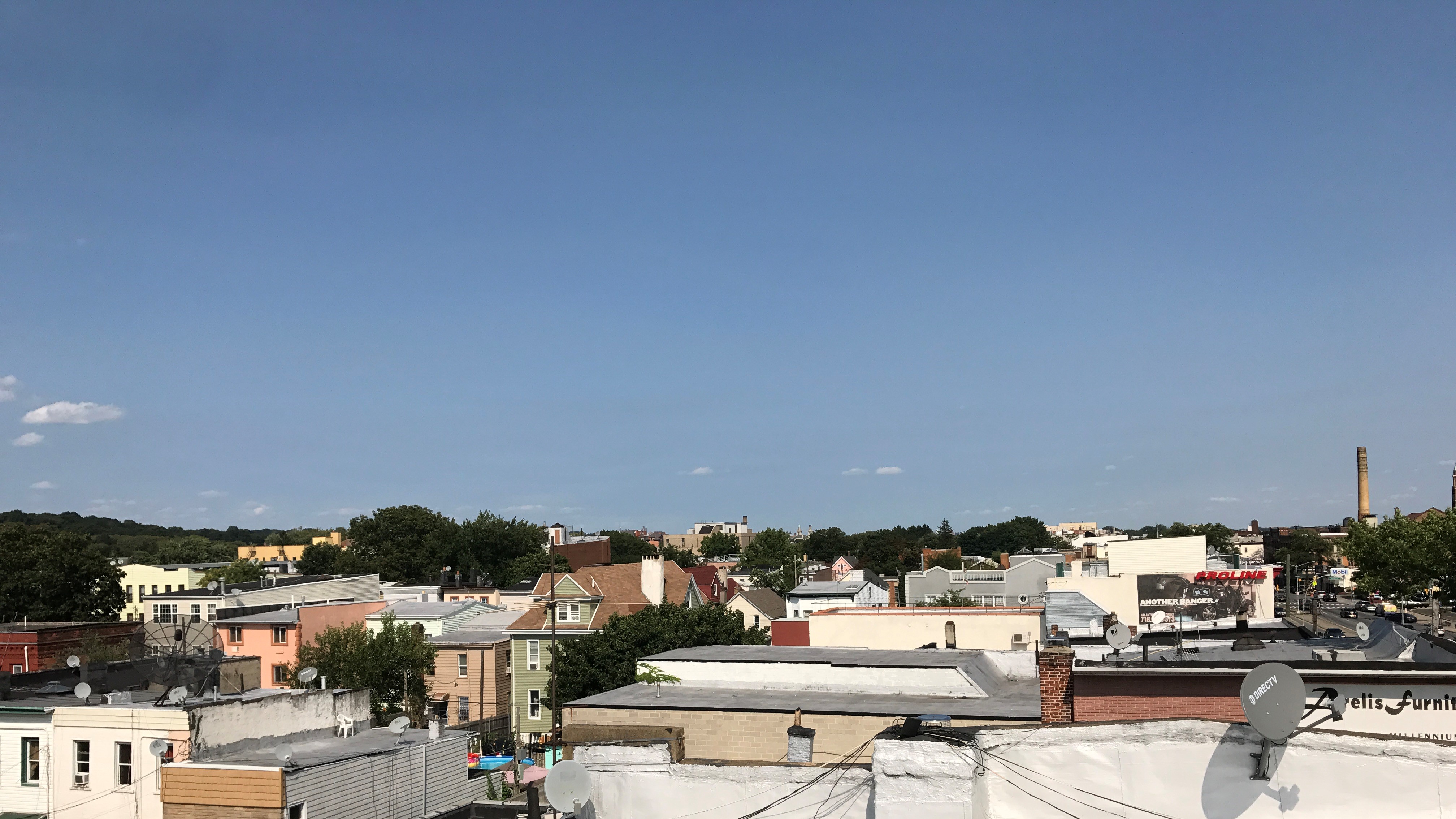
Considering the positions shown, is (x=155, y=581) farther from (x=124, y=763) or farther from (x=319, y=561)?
(x=124, y=763)

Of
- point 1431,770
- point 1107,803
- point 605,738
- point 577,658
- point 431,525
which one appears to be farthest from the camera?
point 431,525

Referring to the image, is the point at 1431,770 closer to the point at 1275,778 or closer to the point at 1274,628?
the point at 1275,778

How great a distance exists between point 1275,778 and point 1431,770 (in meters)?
1.62

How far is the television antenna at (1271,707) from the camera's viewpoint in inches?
472

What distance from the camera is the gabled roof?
87750 millimetres

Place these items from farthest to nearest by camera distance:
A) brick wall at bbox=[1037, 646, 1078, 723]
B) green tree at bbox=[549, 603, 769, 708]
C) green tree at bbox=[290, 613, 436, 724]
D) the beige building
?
green tree at bbox=[290, 613, 436, 724], the beige building, green tree at bbox=[549, 603, 769, 708], brick wall at bbox=[1037, 646, 1078, 723]

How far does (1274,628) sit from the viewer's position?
3341 cm

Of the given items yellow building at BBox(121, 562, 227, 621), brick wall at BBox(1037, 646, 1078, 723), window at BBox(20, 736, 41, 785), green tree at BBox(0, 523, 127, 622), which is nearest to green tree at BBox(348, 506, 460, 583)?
yellow building at BBox(121, 562, 227, 621)

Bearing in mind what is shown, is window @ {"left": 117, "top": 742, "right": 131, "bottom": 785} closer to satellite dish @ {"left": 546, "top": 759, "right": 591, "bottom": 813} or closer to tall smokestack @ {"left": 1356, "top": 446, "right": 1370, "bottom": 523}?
satellite dish @ {"left": 546, "top": 759, "right": 591, "bottom": 813}

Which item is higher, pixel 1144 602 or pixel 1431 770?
pixel 1431 770

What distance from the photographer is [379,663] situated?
52938mm

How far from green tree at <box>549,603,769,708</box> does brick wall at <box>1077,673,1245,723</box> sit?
28086 mm

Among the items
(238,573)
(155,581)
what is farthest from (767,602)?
(155,581)

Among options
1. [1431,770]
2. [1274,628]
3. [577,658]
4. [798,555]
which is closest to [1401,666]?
[1431,770]
